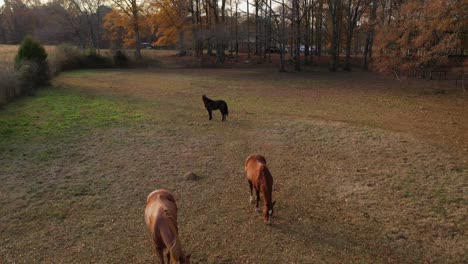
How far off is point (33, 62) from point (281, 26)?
23275 millimetres

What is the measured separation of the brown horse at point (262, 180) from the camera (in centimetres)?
519

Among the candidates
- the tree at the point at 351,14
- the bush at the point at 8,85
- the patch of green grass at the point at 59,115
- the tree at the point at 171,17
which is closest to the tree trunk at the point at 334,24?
the tree at the point at 351,14

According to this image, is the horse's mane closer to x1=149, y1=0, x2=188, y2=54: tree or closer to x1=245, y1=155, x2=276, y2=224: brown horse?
x1=245, y1=155, x2=276, y2=224: brown horse

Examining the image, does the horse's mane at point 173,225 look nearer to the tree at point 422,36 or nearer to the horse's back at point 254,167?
the horse's back at point 254,167

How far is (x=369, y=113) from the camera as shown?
1391 centimetres

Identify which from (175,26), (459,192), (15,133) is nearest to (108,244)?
(459,192)

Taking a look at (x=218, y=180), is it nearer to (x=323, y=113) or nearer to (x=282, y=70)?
(x=323, y=113)

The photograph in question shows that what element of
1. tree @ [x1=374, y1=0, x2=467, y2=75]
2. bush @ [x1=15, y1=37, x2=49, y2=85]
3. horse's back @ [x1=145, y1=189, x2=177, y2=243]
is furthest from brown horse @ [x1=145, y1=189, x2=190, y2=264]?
bush @ [x1=15, y1=37, x2=49, y2=85]

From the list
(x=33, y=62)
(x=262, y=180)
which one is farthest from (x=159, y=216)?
(x=33, y=62)

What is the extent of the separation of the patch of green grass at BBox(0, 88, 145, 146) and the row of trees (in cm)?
1496

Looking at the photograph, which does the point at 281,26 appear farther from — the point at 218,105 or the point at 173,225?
the point at 173,225

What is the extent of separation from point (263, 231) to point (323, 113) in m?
9.65

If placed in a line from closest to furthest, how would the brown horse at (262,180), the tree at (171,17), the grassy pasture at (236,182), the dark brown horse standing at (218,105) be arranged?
the grassy pasture at (236,182)
the brown horse at (262,180)
the dark brown horse standing at (218,105)
the tree at (171,17)

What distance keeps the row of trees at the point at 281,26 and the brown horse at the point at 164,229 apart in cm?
1540
